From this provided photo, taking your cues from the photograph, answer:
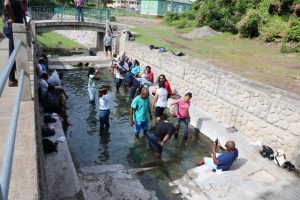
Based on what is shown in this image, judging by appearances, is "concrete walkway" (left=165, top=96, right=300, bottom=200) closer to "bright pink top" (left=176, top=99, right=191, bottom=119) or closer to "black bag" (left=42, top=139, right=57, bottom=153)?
"bright pink top" (left=176, top=99, right=191, bottom=119)

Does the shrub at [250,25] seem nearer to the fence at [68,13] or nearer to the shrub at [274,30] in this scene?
the shrub at [274,30]

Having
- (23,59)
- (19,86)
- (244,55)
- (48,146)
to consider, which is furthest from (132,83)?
(19,86)

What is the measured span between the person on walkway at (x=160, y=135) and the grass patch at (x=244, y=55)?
4819 mm

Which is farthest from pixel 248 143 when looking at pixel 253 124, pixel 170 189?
pixel 170 189

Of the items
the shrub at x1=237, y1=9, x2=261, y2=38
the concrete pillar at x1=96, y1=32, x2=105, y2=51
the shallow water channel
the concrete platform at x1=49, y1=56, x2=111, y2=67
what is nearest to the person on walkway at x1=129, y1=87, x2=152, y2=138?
the shallow water channel

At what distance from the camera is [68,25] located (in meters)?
Result: 25.0

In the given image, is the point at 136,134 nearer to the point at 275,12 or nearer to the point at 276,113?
the point at 276,113

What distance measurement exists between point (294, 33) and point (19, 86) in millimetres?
16234

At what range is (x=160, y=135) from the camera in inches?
335

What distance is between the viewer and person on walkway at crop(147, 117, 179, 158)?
837 centimetres

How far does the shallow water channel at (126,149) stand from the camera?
802cm

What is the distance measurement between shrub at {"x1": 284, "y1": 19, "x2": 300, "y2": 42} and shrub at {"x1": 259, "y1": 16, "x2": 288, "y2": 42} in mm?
834

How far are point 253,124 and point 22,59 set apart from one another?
7.48 m

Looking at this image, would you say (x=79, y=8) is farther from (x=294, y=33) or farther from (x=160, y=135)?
(x=160, y=135)
